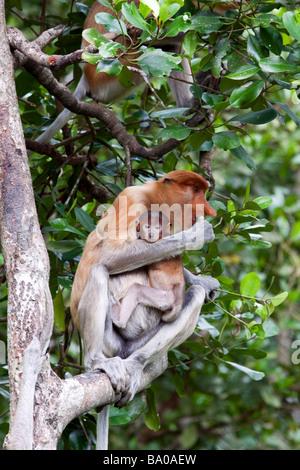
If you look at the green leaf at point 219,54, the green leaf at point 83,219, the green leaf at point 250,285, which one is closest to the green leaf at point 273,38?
the green leaf at point 219,54

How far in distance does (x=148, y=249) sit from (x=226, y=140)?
58 centimetres

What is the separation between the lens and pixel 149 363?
8.66 feet

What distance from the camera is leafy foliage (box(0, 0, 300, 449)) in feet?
8.34

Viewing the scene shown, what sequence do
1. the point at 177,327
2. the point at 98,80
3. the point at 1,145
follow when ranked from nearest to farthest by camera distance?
the point at 1,145 < the point at 177,327 < the point at 98,80

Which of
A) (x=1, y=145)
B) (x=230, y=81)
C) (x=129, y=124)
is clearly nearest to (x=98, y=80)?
(x=129, y=124)

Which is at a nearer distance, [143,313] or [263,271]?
[143,313]

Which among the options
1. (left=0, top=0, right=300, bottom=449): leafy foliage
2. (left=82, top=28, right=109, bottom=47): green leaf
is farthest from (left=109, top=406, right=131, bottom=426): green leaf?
(left=82, top=28, right=109, bottom=47): green leaf

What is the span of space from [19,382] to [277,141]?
519 cm

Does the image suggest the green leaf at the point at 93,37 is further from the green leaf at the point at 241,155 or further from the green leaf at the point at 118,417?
the green leaf at the point at 118,417

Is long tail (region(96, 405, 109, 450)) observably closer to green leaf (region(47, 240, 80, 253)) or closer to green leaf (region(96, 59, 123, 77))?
green leaf (region(47, 240, 80, 253))

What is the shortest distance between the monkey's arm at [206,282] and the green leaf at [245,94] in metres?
0.85

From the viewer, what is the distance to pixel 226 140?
2.59m
